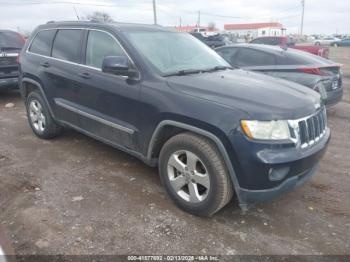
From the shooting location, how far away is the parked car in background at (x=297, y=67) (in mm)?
6691

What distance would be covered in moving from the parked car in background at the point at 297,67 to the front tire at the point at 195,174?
3984 mm

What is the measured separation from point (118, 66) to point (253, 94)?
1392mm

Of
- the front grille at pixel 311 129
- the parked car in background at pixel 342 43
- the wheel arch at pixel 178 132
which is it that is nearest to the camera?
the wheel arch at pixel 178 132

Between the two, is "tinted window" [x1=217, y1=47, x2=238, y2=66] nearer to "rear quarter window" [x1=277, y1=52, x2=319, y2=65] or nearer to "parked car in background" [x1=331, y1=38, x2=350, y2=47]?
"rear quarter window" [x1=277, y1=52, x2=319, y2=65]

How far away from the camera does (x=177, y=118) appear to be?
3.20m

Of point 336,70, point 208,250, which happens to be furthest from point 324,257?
point 336,70

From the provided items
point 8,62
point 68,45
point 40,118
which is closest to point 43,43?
point 68,45

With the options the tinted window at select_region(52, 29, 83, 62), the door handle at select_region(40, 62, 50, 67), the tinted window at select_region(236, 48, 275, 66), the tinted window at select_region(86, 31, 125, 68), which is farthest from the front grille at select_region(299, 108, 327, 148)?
the tinted window at select_region(236, 48, 275, 66)

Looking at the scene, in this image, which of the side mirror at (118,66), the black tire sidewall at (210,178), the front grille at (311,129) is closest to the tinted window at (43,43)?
the side mirror at (118,66)

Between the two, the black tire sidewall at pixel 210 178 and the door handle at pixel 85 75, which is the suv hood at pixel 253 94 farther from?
the door handle at pixel 85 75

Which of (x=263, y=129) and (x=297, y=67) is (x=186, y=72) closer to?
(x=263, y=129)

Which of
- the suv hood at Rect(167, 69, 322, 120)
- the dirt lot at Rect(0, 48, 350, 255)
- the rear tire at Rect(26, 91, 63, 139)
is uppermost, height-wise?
the suv hood at Rect(167, 69, 322, 120)

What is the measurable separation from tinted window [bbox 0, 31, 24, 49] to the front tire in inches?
259

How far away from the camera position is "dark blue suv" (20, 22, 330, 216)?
9.42 ft
